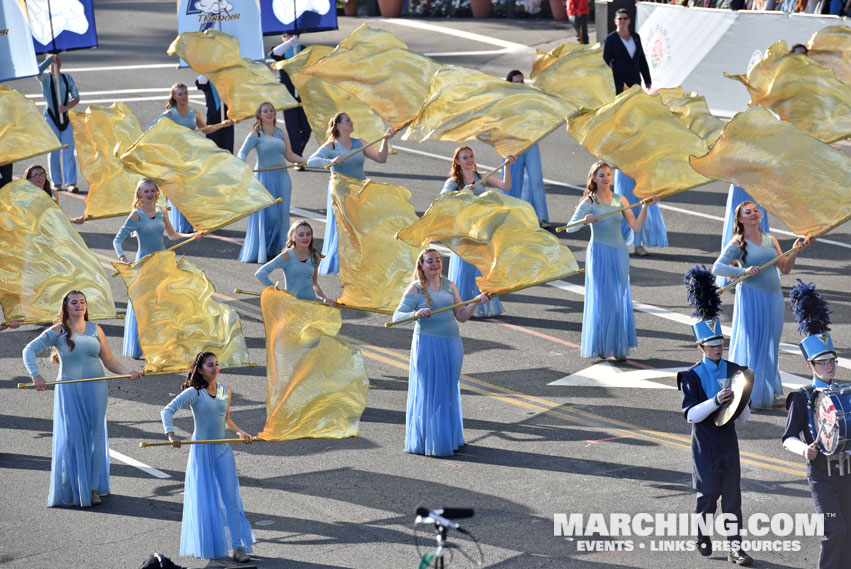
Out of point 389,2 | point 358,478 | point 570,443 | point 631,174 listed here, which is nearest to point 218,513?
point 358,478

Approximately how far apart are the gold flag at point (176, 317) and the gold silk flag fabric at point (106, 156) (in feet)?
14.1

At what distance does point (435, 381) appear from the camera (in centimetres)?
1229

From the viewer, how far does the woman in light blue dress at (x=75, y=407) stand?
11.2m

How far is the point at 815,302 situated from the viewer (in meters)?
9.88

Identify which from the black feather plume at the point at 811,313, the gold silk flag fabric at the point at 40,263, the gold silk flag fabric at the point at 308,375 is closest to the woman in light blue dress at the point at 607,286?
the gold silk flag fabric at the point at 308,375

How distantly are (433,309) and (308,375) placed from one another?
187 cm

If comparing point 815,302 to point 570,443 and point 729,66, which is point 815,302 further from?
point 729,66

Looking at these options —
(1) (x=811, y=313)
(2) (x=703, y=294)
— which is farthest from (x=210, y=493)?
(1) (x=811, y=313)

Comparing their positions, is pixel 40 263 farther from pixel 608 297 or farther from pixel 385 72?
pixel 608 297

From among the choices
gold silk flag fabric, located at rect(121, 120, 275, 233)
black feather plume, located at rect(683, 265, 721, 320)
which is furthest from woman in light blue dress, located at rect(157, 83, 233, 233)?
black feather plume, located at rect(683, 265, 721, 320)

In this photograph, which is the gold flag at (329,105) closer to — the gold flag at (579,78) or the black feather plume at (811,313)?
the gold flag at (579,78)

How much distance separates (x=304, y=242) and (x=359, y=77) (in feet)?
13.7

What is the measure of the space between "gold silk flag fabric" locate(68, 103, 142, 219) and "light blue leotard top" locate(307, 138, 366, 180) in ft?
7.52

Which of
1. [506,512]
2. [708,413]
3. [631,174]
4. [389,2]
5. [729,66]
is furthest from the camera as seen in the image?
[389,2]
